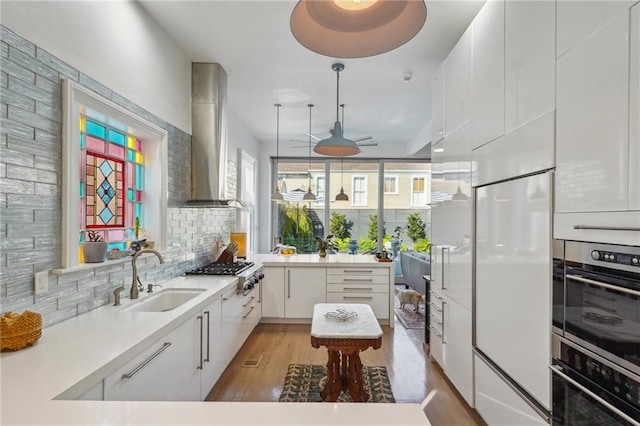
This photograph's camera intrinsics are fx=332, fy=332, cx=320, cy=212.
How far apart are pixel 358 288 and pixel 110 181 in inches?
118

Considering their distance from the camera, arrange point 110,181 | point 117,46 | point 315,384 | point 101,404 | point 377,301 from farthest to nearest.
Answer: point 377,301
point 315,384
point 110,181
point 117,46
point 101,404

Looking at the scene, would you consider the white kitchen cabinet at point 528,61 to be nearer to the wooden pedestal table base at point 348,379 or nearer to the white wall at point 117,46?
the wooden pedestal table base at point 348,379

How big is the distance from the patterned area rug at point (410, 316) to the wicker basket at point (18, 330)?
3795mm

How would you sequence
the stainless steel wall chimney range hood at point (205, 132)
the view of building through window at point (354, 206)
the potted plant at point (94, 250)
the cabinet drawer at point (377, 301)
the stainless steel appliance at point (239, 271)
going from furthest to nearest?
the view of building through window at point (354, 206)
the cabinet drawer at point (377, 301)
the stainless steel wall chimney range hood at point (205, 132)
the stainless steel appliance at point (239, 271)
the potted plant at point (94, 250)

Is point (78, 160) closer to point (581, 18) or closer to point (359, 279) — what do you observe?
point (581, 18)

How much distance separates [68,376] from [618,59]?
2.26m

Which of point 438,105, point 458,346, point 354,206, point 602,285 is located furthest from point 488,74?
point 354,206

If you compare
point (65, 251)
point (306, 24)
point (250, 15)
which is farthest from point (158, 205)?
point (306, 24)

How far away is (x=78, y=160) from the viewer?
1.86 metres

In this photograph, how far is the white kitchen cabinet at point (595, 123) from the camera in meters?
1.18

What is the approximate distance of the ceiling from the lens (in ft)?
8.52

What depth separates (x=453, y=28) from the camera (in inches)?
109

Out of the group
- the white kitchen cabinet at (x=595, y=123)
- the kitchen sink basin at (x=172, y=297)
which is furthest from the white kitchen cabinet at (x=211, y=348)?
the white kitchen cabinet at (x=595, y=123)

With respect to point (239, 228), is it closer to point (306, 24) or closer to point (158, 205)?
point (158, 205)
